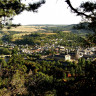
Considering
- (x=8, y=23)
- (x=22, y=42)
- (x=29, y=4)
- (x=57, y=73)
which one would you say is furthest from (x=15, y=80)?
(x=22, y=42)

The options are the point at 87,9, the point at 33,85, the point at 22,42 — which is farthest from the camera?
the point at 22,42

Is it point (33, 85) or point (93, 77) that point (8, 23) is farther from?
point (33, 85)

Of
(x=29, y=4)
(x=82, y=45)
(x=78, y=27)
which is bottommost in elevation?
(x=82, y=45)

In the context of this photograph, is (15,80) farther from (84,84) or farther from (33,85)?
(84,84)

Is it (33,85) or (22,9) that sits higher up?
(22,9)

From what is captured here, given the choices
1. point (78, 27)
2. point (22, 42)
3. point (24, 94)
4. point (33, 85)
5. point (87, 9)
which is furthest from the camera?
point (22, 42)

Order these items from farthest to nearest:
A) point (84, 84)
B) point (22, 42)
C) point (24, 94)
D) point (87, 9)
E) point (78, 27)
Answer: point (22, 42), point (24, 94), point (78, 27), point (84, 84), point (87, 9)

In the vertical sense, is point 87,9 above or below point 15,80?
above

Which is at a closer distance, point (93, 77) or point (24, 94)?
point (93, 77)

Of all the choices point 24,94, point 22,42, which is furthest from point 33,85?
point 22,42
